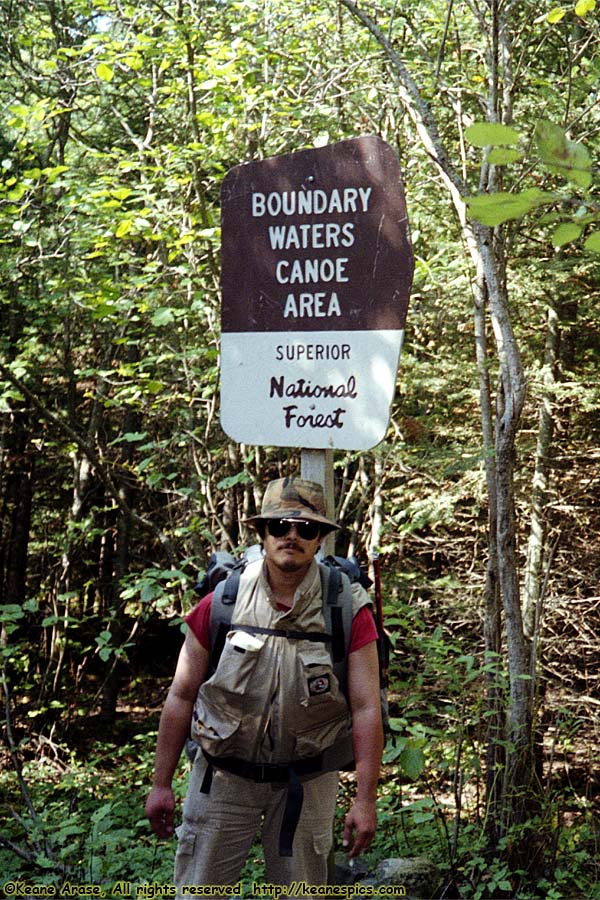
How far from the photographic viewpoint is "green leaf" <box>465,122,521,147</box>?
1277mm

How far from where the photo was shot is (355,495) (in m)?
10.4

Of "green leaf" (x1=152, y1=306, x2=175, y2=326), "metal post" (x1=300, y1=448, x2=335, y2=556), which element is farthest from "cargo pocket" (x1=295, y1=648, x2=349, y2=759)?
"green leaf" (x1=152, y1=306, x2=175, y2=326)

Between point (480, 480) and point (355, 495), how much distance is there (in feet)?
6.21

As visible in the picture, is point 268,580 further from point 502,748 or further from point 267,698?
point 502,748

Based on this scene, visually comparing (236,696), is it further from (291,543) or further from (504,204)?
(504,204)

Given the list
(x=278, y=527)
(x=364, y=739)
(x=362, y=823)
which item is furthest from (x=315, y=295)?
(x=362, y=823)

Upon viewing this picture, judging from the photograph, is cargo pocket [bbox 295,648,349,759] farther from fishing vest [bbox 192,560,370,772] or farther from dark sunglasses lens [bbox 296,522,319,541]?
dark sunglasses lens [bbox 296,522,319,541]

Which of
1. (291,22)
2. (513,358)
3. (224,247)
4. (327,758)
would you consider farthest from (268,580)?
(291,22)

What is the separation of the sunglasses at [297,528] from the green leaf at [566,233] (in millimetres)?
1635

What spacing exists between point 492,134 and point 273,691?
6.42 feet

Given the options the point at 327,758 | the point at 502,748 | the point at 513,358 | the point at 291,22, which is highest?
the point at 291,22

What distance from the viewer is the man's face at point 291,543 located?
291 centimetres

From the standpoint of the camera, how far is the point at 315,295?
320 centimetres

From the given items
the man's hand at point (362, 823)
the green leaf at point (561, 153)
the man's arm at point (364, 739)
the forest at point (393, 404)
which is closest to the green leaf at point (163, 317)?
the forest at point (393, 404)
